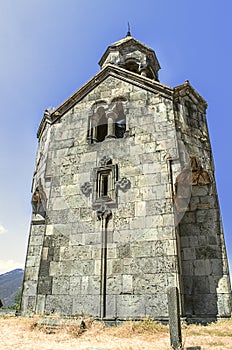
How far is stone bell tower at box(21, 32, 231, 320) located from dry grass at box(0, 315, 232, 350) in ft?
2.48

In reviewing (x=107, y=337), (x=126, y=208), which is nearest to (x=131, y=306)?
(x=107, y=337)

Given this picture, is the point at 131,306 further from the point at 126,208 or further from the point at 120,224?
the point at 126,208

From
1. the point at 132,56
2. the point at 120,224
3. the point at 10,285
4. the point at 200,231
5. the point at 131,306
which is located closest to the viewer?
the point at 131,306

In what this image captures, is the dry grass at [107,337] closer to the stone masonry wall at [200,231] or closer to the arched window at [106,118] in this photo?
the stone masonry wall at [200,231]

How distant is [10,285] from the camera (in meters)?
125

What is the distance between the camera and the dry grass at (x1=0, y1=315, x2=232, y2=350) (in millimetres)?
5422

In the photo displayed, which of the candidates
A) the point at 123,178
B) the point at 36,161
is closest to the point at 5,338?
the point at 123,178

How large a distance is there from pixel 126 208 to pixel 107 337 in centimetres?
363

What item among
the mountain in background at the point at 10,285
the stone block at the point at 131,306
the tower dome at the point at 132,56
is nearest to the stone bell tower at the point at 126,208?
the stone block at the point at 131,306

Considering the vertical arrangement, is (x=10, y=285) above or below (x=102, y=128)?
below

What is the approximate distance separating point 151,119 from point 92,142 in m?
2.32

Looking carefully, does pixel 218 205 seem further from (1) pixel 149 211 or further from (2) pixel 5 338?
(2) pixel 5 338

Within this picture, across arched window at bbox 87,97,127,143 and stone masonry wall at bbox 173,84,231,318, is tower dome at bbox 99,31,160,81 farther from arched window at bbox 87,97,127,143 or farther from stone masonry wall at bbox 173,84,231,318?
stone masonry wall at bbox 173,84,231,318

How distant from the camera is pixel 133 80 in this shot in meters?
11.4
